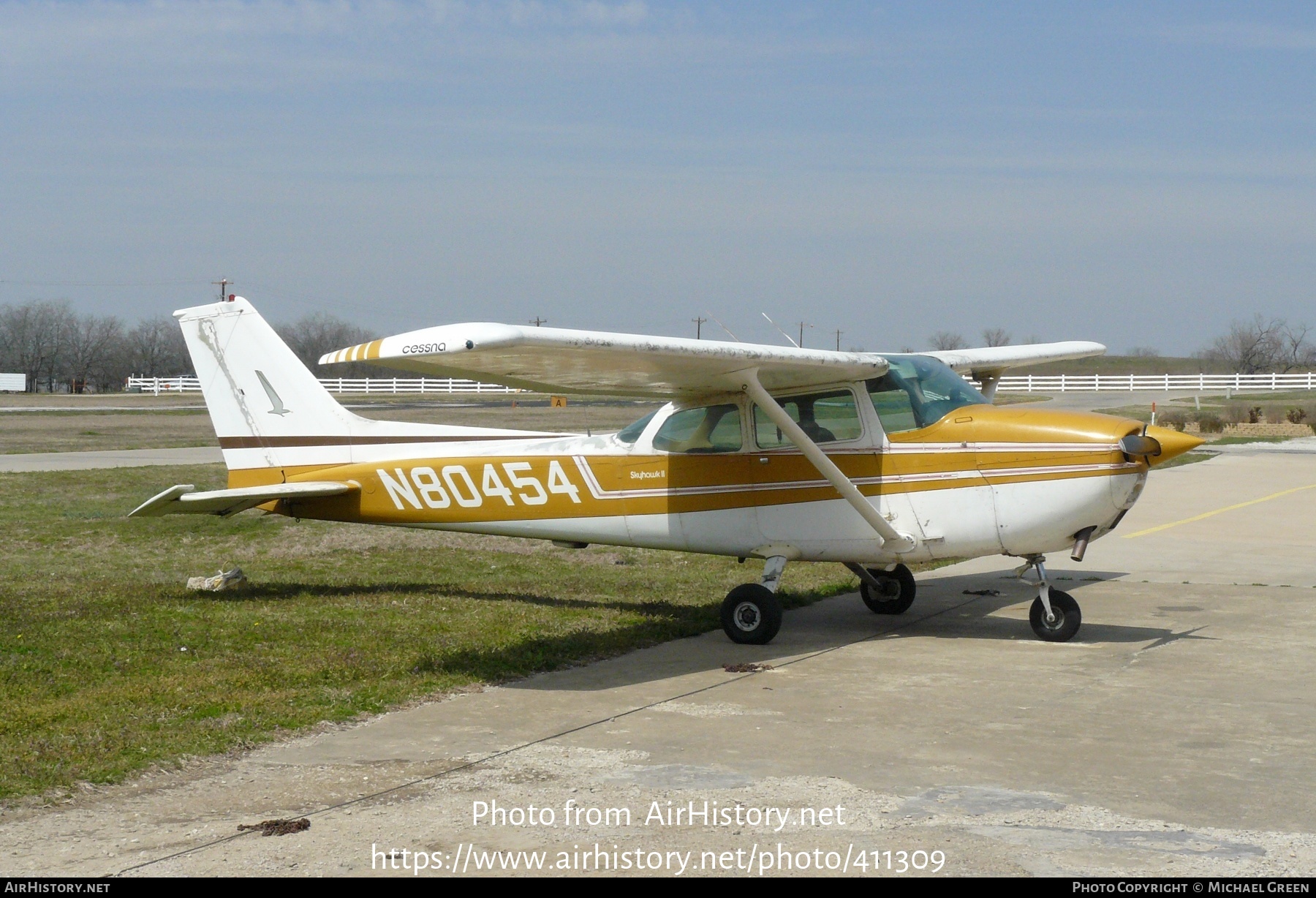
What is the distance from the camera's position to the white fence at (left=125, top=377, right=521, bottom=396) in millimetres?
80375

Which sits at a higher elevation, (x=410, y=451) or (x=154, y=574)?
(x=410, y=451)

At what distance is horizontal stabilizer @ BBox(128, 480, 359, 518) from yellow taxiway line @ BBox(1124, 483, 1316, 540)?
985 cm

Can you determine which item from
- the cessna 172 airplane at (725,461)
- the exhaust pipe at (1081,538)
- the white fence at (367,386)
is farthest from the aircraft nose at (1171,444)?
the white fence at (367,386)

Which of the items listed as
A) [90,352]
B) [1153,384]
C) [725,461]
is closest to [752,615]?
[725,461]

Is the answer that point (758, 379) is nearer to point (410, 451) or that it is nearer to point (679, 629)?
point (679, 629)

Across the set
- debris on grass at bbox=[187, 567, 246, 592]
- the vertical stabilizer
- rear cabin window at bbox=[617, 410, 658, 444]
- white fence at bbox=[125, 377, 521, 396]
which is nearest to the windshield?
rear cabin window at bbox=[617, 410, 658, 444]

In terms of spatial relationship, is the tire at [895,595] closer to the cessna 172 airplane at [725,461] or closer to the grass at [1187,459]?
the cessna 172 airplane at [725,461]

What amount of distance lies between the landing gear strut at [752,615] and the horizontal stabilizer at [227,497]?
3.68 metres

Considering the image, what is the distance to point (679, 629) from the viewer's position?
32.3ft

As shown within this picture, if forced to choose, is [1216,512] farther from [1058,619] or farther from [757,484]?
[757,484]

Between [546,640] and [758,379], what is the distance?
2.51 metres

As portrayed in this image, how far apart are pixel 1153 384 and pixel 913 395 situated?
226 ft

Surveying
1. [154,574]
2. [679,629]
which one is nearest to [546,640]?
[679,629]

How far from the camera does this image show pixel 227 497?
10.5 metres
